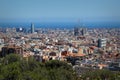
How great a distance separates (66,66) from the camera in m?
12.6

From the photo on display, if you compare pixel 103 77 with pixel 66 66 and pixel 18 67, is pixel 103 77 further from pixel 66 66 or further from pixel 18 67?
pixel 18 67

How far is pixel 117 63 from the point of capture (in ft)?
57.8

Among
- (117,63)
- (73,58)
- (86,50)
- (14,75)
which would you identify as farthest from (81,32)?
(14,75)

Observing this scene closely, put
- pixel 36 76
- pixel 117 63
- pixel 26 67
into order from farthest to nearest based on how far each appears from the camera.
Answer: pixel 117 63 → pixel 26 67 → pixel 36 76

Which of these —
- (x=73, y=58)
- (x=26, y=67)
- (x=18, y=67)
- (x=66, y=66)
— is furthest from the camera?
(x=73, y=58)

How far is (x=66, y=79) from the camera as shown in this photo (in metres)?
9.93

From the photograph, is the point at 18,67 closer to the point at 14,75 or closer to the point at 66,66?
the point at 14,75

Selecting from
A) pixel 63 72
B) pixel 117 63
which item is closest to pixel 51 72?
pixel 63 72

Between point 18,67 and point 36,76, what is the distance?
166cm

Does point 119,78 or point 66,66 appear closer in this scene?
point 119,78

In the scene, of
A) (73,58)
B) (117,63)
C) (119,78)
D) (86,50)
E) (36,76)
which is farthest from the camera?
(86,50)

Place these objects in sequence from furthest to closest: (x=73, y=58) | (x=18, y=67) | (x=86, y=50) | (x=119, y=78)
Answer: (x=86, y=50) < (x=73, y=58) < (x=18, y=67) < (x=119, y=78)

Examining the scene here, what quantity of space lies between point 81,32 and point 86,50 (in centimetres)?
2230

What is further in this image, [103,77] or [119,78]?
[103,77]
